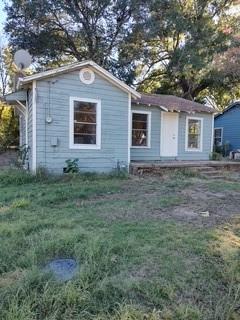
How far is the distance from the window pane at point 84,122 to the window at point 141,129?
8.55 ft

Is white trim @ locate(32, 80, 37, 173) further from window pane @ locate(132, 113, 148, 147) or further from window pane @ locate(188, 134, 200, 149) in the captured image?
window pane @ locate(188, 134, 200, 149)

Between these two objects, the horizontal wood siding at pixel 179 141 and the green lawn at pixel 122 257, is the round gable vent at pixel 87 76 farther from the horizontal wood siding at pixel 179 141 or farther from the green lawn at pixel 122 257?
the green lawn at pixel 122 257

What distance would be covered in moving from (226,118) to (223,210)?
1555 cm

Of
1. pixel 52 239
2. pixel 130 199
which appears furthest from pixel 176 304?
pixel 130 199

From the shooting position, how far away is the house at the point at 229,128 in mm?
19156

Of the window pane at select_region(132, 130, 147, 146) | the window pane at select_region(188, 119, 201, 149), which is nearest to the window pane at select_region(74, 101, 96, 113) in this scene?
the window pane at select_region(132, 130, 147, 146)

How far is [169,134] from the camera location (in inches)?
508

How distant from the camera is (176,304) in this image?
272 centimetres

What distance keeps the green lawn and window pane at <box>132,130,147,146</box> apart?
602 centimetres

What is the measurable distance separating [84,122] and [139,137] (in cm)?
318

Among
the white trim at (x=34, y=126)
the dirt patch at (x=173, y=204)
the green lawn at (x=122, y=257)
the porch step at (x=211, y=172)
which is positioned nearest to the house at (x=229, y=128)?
the porch step at (x=211, y=172)

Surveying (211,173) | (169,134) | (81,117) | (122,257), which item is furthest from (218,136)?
(122,257)

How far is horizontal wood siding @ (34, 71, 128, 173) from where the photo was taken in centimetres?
900

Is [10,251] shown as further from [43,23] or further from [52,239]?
[43,23]
